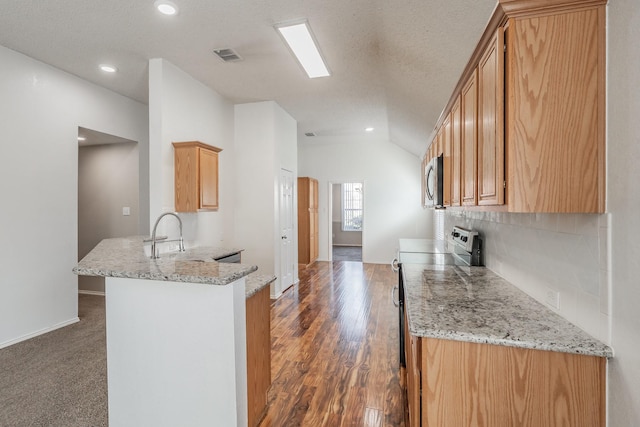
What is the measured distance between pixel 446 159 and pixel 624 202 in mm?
1527

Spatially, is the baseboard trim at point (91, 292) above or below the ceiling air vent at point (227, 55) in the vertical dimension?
below

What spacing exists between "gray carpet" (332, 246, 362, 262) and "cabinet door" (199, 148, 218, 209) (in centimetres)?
492

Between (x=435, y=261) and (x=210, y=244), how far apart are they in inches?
112

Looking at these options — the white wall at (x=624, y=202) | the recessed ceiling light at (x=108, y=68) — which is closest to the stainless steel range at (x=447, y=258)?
the white wall at (x=624, y=202)

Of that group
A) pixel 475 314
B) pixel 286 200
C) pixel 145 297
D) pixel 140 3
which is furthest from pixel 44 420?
pixel 286 200

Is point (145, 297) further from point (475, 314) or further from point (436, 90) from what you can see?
point (436, 90)

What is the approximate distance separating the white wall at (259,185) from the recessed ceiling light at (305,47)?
1.39 meters

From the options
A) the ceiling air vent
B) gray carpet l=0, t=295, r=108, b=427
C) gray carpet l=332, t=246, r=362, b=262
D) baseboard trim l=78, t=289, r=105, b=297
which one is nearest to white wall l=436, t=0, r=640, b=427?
gray carpet l=0, t=295, r=108, b=427

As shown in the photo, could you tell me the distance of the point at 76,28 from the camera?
2637 millimetres

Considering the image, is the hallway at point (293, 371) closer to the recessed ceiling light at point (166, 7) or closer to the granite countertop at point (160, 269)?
the granite countertop at point (160, 269)

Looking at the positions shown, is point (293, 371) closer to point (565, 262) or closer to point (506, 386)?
point (506, 386)

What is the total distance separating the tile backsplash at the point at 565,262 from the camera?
1088 millimetres

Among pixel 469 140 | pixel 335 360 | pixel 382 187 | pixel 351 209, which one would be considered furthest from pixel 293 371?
pixel 351 209

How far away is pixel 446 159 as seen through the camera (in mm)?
2451
